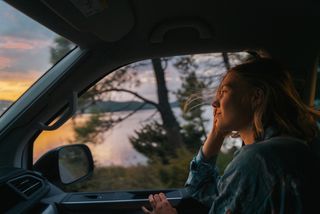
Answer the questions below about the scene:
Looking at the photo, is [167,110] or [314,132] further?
[167,110]

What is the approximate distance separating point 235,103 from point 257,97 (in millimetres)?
102

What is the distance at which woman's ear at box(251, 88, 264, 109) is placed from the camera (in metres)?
1.90

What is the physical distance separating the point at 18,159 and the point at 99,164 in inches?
96.9

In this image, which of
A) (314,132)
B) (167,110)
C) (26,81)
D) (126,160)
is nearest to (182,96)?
(167,110)

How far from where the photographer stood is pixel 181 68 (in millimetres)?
4949

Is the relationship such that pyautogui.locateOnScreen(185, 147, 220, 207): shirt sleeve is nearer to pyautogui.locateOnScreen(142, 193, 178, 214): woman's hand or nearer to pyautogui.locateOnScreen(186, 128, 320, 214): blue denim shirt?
pyautogui.locateOnScreen(142, 193, 178, 214): woman's hand

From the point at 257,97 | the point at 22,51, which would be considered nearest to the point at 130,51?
the point at 22,51

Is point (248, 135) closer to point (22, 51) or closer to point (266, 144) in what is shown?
point (266, 144)

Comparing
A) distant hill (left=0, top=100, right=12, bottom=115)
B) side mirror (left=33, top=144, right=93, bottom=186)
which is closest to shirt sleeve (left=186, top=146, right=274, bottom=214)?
side mirror (left=33, top=144, right=93, bottom=186)

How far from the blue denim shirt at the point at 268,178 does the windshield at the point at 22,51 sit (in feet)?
4.04

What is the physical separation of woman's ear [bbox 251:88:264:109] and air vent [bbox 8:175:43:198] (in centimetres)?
125

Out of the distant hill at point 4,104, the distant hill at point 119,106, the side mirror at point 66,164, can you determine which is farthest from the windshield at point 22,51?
the distant hill at point 119,106

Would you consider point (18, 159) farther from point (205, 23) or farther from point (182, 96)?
point (182, 96)

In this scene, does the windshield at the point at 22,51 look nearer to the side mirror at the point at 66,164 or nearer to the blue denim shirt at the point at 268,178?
the side mirror at the point at 66,164
